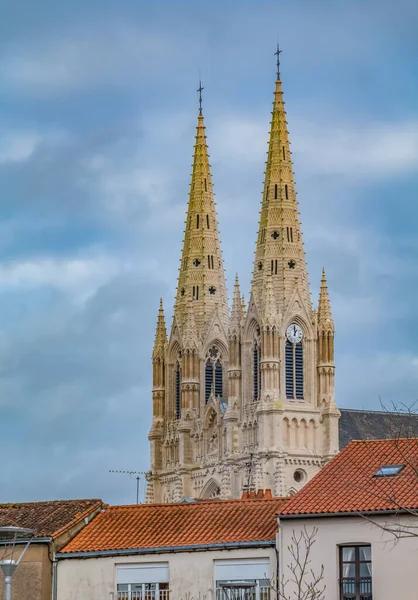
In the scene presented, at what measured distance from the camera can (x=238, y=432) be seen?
135 meters

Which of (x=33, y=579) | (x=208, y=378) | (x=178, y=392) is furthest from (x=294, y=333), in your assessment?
(x=33, y=579)

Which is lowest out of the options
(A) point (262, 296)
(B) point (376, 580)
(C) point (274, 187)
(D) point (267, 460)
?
(B) point (376, 580)

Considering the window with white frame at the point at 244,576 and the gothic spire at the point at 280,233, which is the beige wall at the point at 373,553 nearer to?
the window with white frame at the point at 244,576

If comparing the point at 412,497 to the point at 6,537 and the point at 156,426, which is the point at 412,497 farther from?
the point at 156,426

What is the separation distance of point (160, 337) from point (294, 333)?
1639 centimetres

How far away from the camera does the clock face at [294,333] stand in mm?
134375

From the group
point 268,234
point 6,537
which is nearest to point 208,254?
→ point 268,234

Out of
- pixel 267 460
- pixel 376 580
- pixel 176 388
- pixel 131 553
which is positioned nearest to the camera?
pixel 376 580

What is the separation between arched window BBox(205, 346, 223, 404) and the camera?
142 meters

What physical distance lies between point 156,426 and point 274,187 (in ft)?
72.1

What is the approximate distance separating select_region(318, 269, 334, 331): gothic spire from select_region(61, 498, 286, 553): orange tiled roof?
89.5 metres

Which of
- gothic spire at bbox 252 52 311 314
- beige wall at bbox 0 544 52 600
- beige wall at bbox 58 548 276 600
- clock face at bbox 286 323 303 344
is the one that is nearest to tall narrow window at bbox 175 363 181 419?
gothic spire at bbox 252 52 311 314

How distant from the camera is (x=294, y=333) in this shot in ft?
442

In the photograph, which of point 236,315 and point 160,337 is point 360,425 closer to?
point 236,315
